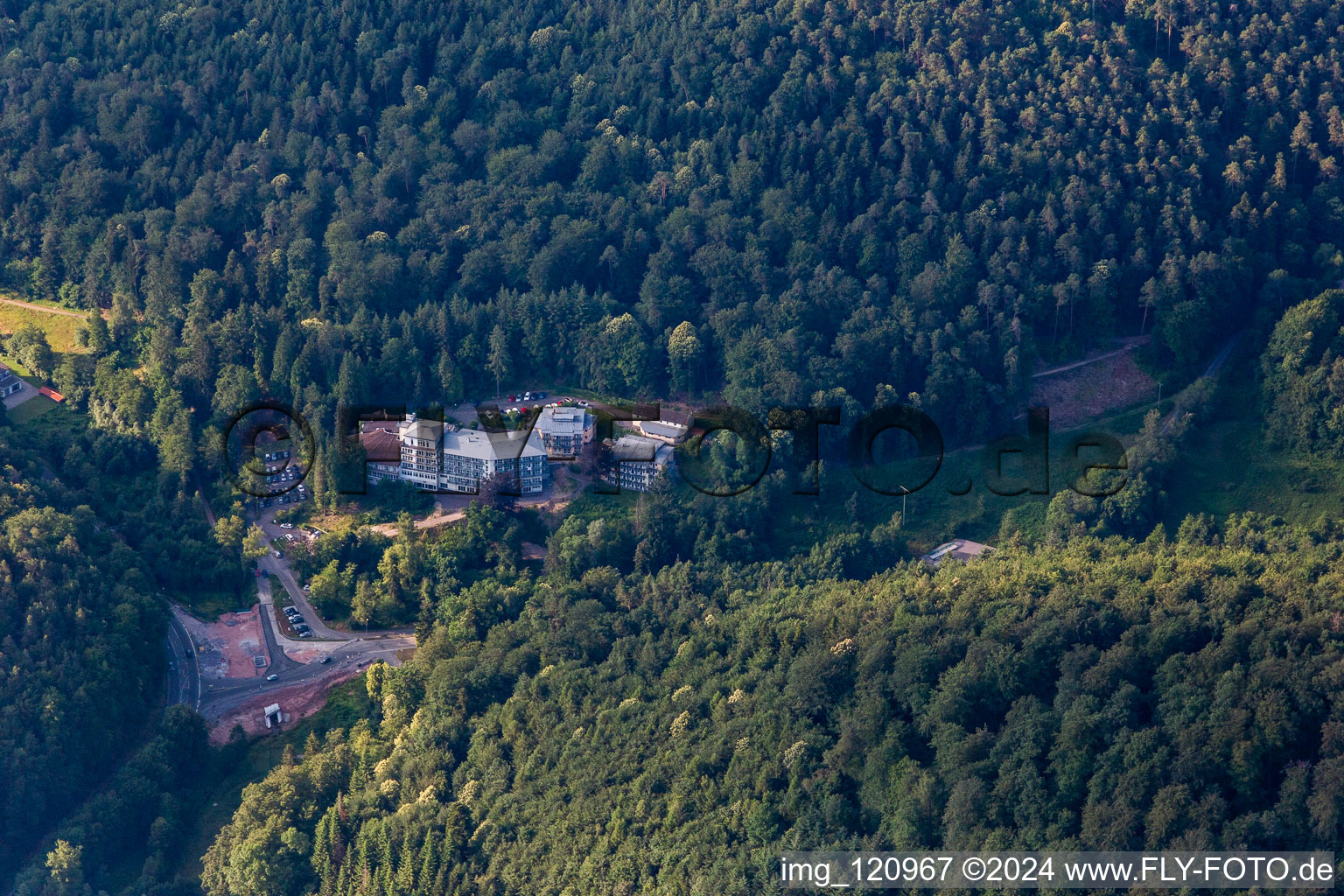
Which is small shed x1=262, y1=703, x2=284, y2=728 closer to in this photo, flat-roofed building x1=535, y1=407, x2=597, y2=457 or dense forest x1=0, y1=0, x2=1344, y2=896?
dense forest x1=0, y1=0, x2=1344, y2=896

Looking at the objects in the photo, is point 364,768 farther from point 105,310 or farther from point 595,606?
point 105,310

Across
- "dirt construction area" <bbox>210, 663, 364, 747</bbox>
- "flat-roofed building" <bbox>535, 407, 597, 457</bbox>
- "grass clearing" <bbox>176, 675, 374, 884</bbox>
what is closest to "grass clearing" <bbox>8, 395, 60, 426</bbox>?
"dirt construction area" <bbox>210, 663, 364, 747</bbox>

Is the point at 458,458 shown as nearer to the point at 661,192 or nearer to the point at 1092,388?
the point at 661,192

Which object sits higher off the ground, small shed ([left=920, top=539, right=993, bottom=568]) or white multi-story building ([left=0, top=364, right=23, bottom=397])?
white multi-story building ([left=0, top=364, right=23, bottom=397])

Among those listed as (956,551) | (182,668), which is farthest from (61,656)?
(956,551)

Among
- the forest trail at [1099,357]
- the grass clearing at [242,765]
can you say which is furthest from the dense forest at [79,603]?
the forest trail at [1099,357]
